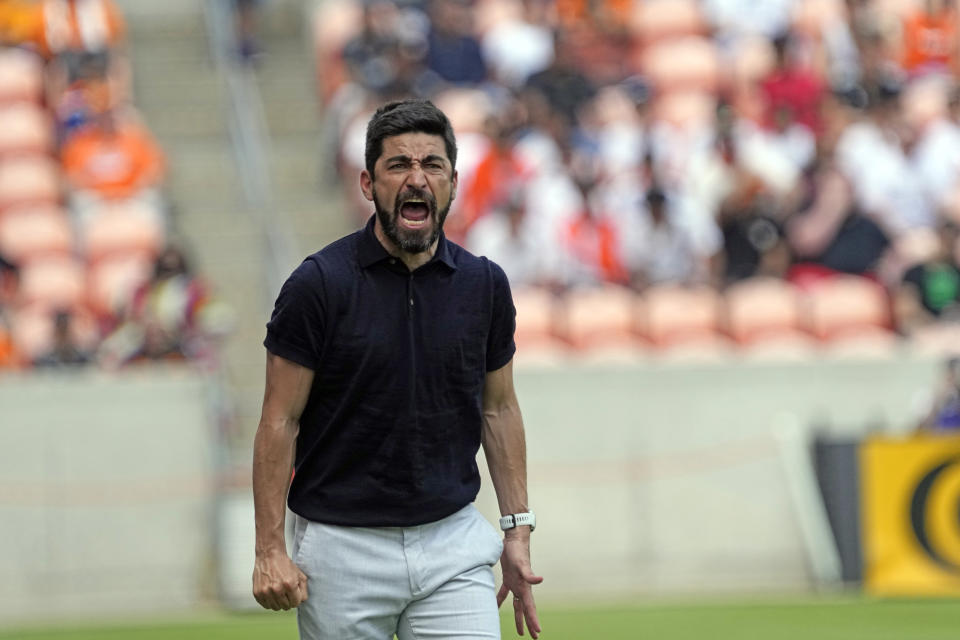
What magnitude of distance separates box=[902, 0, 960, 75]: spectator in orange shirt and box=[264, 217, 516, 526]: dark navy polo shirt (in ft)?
40.6

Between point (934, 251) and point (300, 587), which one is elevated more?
point (934, 251)

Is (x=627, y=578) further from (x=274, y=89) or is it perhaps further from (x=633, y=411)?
(x=274, y=89)

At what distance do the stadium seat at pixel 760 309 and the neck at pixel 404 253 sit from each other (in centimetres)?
902

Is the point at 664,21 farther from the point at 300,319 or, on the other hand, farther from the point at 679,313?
the point at 300,319

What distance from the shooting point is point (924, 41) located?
1606 centimetres

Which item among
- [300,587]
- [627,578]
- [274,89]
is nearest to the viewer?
[300,587]

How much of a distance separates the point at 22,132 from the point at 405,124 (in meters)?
11.2

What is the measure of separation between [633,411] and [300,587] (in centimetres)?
874

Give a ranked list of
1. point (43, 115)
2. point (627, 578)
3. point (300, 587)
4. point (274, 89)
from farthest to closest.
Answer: point (274, 89) → point (43, 115) → point (627, 578) → point (300, 587)

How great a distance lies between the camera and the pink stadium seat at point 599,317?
13.2m

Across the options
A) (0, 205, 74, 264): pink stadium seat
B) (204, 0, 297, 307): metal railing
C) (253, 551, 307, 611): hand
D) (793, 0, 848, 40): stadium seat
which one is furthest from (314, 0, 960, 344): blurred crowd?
(253, 551, 307, 611): hand

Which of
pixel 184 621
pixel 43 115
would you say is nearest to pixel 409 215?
pixel 184 621

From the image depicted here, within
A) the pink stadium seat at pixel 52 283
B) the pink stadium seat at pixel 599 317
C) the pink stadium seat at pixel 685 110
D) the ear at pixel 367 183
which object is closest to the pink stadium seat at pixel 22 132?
the pink stadium seat at pixel 52 283

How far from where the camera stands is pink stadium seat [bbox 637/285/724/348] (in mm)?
13250
